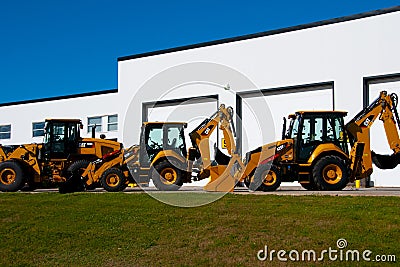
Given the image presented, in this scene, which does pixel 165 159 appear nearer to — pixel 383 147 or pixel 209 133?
pixel 209 133

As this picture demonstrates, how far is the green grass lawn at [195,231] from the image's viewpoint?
1128 cm

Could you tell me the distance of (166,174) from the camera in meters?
23.0

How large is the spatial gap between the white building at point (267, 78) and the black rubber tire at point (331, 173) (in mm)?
7238

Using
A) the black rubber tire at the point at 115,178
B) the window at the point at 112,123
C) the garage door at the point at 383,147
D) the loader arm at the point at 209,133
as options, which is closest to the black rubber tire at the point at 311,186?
the loader arm at the point at 209,133

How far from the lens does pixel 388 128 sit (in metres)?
21.8

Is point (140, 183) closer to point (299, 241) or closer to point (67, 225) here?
point (67, 225)

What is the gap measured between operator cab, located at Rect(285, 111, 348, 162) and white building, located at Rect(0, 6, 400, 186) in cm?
671

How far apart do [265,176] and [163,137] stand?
5029 mm

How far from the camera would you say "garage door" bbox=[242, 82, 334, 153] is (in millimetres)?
29703

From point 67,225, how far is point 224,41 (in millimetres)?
21072

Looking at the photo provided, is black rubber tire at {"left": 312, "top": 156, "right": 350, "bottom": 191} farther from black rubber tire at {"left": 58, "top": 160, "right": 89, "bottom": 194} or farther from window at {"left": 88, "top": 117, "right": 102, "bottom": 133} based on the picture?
window at {"left": 88, "top": 117, "right": 102, "bottom": 133}

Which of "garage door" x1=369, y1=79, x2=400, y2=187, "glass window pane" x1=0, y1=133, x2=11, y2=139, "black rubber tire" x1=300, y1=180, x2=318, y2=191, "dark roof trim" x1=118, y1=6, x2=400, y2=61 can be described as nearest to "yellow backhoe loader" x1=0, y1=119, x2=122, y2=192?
"black rubber tire" x1=300, y1=180, x2=318, y2=191

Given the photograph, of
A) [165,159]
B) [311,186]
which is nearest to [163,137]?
[165,159]

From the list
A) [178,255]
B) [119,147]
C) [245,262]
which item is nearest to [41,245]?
[178,255]
